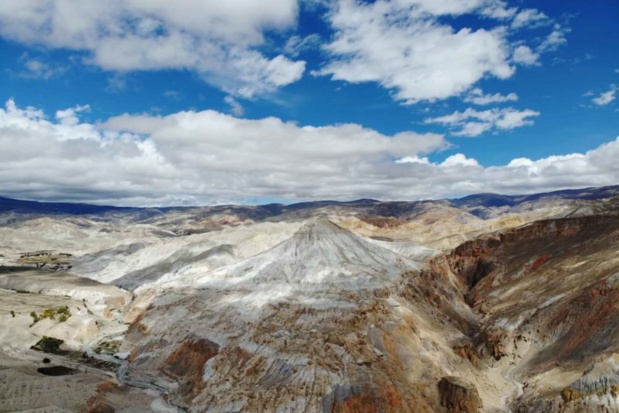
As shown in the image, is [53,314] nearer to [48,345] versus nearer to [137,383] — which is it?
[48,345]

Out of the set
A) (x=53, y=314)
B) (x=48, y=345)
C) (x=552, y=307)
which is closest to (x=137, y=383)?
(x=48, y=345)

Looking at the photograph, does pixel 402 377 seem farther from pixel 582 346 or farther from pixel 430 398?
pixel 582 346

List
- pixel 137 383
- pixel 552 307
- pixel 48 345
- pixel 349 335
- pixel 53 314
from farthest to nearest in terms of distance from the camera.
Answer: pixel 53 314, pixel 48 345, pixel 552 307, pixel 137 383, pixel 349 335

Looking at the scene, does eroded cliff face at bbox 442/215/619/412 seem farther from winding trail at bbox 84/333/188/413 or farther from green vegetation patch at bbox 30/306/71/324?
green vegetation patch at bbox 30/306/71/324

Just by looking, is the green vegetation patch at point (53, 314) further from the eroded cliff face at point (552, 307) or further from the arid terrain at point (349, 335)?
the eroded cliff face at point (552, 307)

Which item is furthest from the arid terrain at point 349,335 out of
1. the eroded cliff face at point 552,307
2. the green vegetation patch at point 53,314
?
the green vegetation patch at point 53,314

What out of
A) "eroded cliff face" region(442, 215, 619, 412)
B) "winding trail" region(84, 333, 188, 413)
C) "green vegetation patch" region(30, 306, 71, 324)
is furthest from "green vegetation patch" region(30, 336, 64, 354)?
"eroded cliff face" region(442, 215, 619, 412)

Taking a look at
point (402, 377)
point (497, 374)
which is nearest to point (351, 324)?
point (402, 377)

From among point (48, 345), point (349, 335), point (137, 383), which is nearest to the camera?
point (349, 335)
